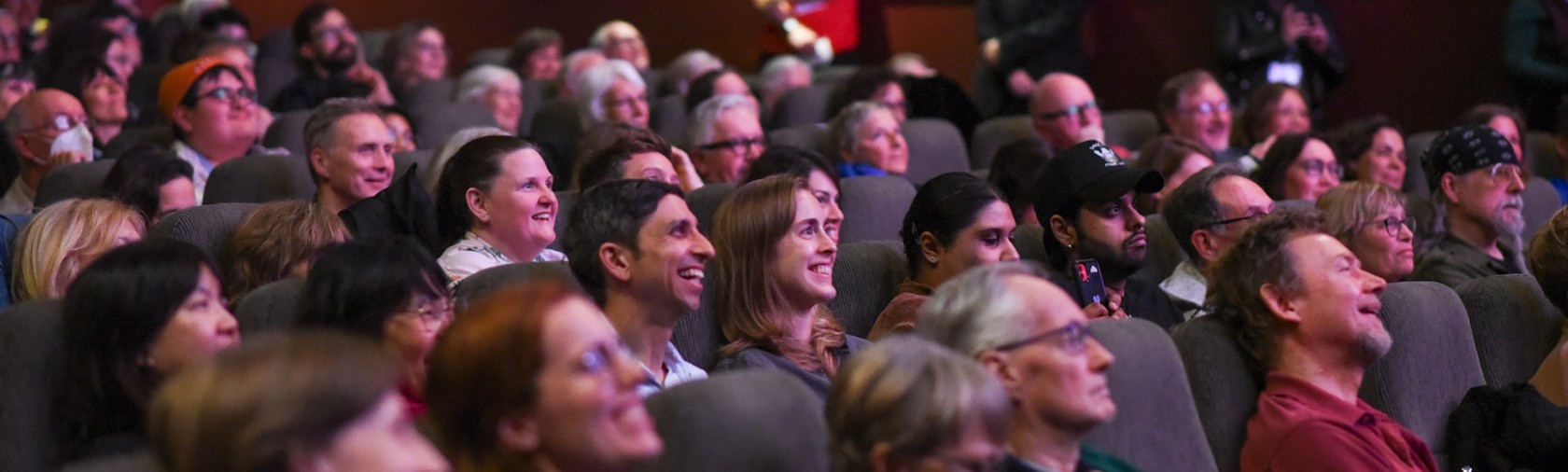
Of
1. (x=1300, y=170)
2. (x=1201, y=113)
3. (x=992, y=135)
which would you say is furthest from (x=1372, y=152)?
(x=992, y=135)

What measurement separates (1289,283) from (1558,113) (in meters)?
3.74

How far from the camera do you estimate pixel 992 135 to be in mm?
5492

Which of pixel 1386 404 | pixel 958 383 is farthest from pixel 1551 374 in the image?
pixel 958 383

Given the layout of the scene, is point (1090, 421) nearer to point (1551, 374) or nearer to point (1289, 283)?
point (1289, 283)

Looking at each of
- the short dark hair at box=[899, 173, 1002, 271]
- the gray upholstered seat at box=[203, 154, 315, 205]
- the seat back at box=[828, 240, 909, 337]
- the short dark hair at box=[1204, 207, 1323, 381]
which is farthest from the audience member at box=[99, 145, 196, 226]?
the short dark hair at box=[1204, 207, 1323, 381]

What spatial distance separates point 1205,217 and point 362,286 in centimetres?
182

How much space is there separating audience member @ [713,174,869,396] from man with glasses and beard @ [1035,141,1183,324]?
60cm

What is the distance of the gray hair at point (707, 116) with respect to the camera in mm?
4609

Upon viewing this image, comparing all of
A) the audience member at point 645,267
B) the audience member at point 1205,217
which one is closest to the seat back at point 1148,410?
the audience member at point 645,267

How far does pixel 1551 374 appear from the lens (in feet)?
9.04

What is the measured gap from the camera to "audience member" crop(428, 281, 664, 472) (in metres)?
1.58

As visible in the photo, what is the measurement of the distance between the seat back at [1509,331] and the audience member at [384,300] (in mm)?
1793

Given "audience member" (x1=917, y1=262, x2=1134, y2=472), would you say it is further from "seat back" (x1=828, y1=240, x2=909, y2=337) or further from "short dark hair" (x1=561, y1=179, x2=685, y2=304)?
"seat back" (x1=828, y1=240, x2=909, y2=337)

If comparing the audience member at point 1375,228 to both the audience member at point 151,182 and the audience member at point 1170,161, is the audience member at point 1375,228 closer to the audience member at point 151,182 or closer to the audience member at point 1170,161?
the audience member at point 1170,161
